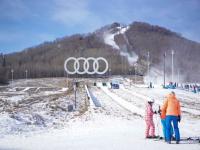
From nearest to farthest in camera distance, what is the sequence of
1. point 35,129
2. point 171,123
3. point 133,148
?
point 133,148, point 171,123, point 35,129

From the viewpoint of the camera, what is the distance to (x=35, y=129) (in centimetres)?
1802

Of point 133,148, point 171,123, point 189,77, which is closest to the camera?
point 133,148

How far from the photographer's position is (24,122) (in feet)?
63.3

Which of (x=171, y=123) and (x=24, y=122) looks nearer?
(x=171, y=123)

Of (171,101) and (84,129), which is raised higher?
(171,101)

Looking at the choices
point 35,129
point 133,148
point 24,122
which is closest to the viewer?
point 133,148

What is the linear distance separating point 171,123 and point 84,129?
5.79 metres

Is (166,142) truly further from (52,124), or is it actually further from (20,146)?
(52,124)

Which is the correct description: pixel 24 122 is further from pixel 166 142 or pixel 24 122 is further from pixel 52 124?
pixel 166 142

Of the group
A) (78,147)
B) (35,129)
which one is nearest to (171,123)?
(78,147)

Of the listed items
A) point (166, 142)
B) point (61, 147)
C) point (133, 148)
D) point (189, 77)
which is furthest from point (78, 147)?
point (189, 77)

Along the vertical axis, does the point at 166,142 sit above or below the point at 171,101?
below

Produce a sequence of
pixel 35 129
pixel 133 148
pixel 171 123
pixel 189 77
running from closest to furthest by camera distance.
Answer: pixel 133 148 < pixel 171 123 < pixel 35 129 < pixel 189 77

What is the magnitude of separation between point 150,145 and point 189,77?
18448 centimetres
